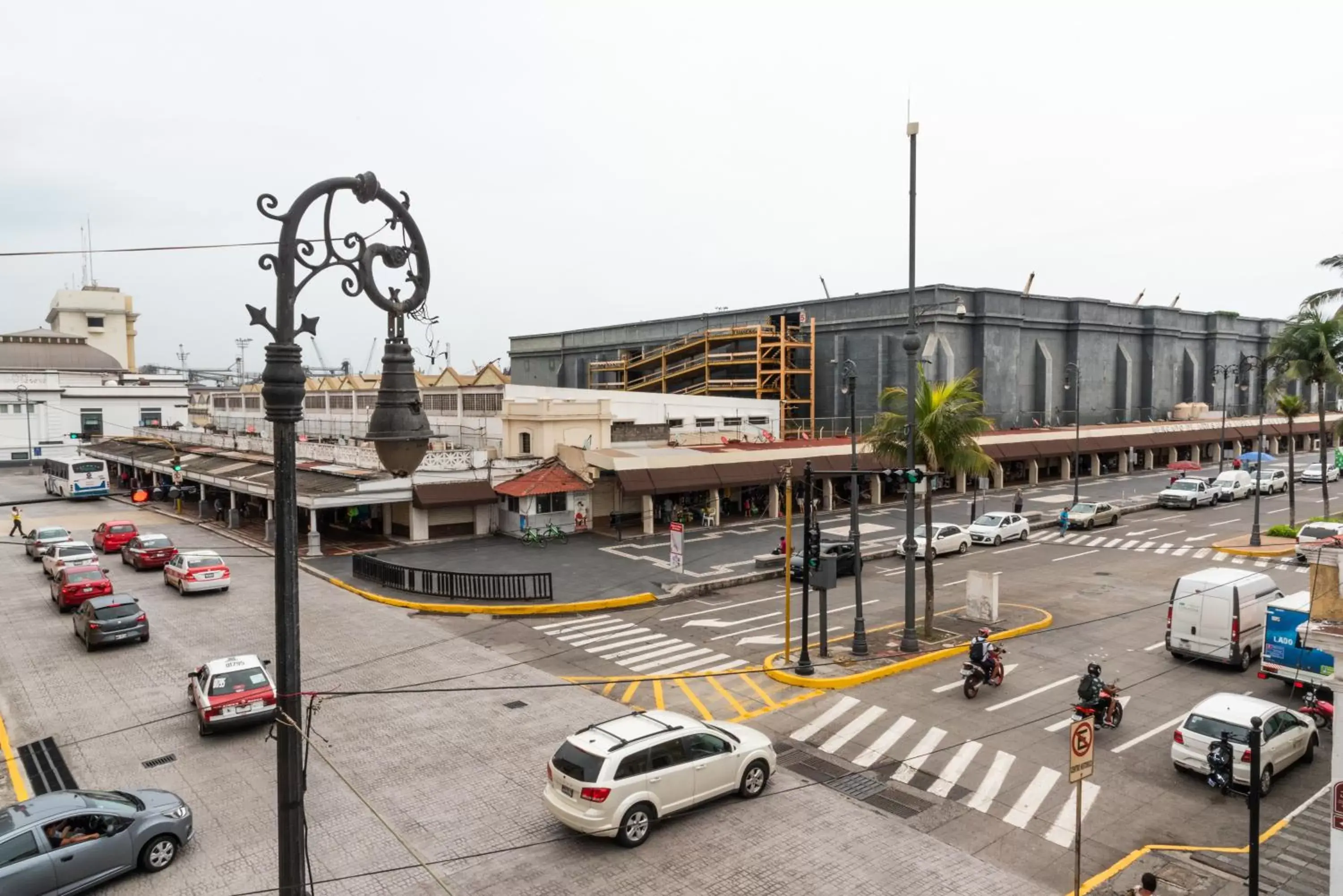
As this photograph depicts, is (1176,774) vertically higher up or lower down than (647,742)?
lower down

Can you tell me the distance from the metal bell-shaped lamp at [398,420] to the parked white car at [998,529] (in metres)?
36.9

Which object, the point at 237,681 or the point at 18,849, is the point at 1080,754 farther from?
the point at 237,681

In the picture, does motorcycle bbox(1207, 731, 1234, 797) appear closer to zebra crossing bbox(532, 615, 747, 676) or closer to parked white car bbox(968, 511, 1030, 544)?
zebra crossing bbox(532, 615, 747, 676)

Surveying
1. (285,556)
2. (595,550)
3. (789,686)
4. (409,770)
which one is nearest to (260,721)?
(409,770)

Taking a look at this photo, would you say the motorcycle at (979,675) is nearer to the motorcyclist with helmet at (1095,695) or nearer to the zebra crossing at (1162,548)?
the motorcyclist with helmet at (1095,695)

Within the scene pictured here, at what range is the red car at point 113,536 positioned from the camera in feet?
125

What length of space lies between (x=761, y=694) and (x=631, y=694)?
3100 millimetres

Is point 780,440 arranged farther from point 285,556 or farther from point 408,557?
point 285,556

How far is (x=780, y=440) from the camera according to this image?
181 ft

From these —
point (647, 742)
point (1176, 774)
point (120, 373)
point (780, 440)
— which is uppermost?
point (120, 373)

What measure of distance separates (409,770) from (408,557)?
21.8m

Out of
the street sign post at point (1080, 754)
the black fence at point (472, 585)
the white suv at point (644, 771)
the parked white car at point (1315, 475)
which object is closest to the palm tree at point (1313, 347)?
the parked white car at point (1315, 475)

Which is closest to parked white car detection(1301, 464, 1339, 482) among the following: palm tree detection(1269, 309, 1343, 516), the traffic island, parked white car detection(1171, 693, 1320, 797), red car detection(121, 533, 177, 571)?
palm tree detection(1269, 309, 1343, 516)

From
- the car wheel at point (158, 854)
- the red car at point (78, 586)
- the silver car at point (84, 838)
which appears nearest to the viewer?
the silver car at point (84, 838)
